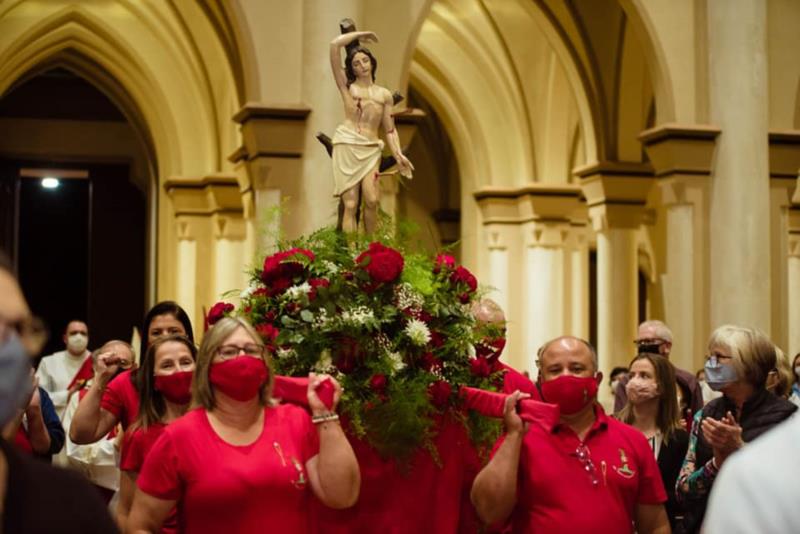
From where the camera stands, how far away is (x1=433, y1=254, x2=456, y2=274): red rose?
557cm

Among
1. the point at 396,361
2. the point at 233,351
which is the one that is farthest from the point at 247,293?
the point at 233,351

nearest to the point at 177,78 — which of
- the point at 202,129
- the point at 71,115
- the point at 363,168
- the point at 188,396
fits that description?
the point at 202,129

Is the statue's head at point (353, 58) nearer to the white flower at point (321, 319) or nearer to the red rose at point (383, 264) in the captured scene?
the red rose at point (383, 264)

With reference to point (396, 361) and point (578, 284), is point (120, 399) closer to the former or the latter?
point (396, 361)

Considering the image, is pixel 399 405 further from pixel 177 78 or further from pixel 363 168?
pixel 177 78

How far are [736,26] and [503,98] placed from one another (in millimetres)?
7335

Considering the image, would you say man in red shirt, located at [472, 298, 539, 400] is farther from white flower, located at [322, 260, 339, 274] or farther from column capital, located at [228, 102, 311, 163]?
column capital, located at [228, 102, 311, 163]

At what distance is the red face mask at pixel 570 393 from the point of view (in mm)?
4672

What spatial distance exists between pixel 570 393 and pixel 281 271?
1303 mm

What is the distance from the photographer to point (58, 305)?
101 ft

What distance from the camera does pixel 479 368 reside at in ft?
17.2

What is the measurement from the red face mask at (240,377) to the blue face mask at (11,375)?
2.09 meters

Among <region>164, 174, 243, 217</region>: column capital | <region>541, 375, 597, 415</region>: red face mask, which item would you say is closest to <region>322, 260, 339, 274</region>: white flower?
<region>541, 375, 597, 415</region>: red face mask

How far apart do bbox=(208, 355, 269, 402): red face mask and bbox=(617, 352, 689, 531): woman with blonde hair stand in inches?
94.7
